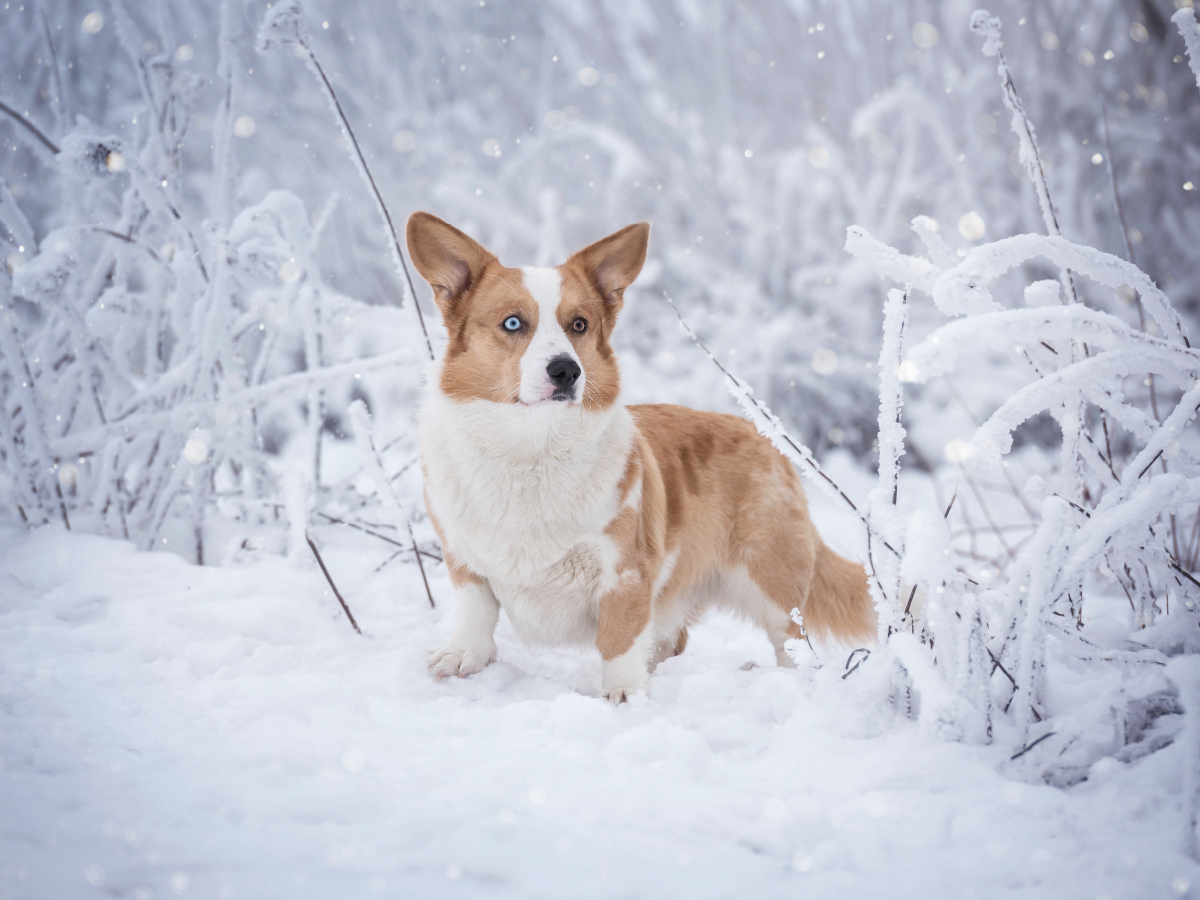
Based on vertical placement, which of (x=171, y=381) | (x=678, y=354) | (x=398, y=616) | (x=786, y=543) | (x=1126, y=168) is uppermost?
(x=1126, y=168)

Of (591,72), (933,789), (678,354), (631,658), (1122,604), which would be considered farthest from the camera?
(591,72)

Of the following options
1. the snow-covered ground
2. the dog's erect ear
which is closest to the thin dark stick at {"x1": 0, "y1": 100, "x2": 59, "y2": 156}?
the snow-covered ground

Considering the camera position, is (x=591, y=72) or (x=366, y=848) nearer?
(x=366, y=848)

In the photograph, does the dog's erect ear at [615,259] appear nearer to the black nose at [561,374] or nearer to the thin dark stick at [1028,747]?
the black nose at [561,374]

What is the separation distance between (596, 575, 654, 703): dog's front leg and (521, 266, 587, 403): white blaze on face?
54cm

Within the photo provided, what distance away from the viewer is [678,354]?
570 centimetres

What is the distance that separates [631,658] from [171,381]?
5.99 ft

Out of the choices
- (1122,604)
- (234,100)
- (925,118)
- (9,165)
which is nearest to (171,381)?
(234,100)

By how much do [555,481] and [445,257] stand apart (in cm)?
72

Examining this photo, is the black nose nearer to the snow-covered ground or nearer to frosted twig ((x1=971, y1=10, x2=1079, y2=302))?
the snow-covered ground

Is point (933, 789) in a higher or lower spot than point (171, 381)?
lower

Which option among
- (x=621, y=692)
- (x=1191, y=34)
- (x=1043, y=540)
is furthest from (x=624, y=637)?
(x=1191, y=34)

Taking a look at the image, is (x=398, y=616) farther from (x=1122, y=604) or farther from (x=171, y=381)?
(x=1122, y=604)

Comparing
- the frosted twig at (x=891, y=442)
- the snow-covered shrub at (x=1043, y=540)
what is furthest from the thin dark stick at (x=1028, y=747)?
the frosted twig at (x=891, y=442)
